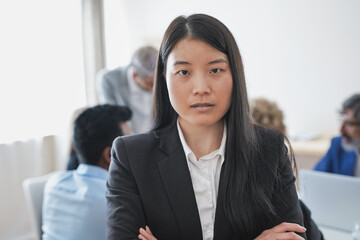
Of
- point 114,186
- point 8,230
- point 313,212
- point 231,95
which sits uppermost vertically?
point 231,95

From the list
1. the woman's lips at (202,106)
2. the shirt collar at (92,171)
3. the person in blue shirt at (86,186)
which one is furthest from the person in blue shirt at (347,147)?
the woman's lips at (202,106)

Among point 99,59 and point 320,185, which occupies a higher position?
point 99,59

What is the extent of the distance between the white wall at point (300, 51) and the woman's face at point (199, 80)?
2491mm

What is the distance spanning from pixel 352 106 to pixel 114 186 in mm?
1802

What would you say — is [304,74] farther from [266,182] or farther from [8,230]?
[8,230]

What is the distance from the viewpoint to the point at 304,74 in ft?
12.3

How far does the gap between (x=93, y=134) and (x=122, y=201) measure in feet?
2.12

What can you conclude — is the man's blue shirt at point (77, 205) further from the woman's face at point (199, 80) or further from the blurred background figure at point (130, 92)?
the blurred background figure at point (130, 92)

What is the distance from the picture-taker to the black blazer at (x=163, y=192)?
3.51ft

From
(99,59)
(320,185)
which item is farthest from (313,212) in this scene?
(99,59)

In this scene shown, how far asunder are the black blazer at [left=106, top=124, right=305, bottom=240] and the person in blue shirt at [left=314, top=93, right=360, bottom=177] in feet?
4.55

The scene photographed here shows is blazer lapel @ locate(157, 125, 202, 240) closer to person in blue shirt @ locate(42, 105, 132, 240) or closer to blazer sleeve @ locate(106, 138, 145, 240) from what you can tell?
blazer sleeve @ locate(106, 138, 145, 240)

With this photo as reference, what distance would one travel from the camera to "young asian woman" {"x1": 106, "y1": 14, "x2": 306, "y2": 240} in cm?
101

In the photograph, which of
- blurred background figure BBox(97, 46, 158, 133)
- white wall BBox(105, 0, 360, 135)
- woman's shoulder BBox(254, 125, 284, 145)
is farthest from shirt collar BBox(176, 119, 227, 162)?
white wall BBox(105, 0, 360, 135)
